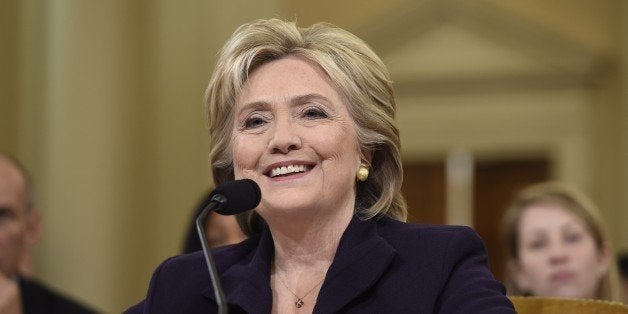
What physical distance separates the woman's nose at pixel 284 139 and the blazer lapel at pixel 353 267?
246 mm

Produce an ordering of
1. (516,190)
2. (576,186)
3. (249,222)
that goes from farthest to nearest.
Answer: (516,190)
(576,186)
(249,222)

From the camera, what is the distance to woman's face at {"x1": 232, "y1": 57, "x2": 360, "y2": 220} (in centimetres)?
263

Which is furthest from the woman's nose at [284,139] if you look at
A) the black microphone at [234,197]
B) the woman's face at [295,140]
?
the black microphone at [234,197]

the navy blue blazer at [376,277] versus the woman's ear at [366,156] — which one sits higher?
the woman's ear at [366,156]

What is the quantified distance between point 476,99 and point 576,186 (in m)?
1.01

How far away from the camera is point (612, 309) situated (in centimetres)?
271

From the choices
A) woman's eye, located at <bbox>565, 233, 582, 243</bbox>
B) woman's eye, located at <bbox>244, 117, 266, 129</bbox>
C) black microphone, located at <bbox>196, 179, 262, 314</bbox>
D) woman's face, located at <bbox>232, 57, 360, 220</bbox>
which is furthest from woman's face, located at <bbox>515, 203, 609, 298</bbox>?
black microphone, located at <bbox>196, 179, 262, 314</bbox>

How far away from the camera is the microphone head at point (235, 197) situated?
2410mm

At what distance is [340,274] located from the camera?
2625mm

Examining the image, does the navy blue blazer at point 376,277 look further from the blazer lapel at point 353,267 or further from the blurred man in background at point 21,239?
the blurred man in background at point 21,239

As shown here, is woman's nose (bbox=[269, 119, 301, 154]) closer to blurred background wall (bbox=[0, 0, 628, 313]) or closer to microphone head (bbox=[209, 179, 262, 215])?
microphone head (bbox=[209, 179, 262, 215])

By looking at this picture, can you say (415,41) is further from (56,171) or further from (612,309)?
(612,309)

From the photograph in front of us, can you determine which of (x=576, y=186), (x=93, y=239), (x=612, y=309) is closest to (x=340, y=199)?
(x=612, y=309)

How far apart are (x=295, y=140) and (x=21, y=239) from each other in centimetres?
259
